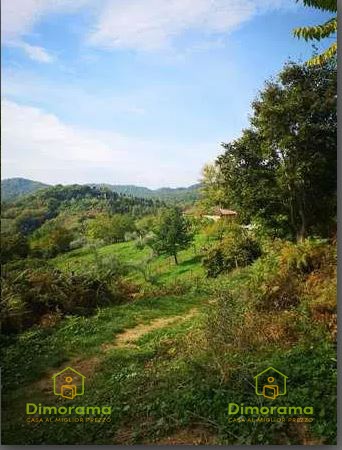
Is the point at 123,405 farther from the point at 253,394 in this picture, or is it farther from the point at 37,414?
the point at 253,394

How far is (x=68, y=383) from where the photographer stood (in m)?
6.60

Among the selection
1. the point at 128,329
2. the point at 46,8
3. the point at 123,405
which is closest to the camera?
the point at 123,405

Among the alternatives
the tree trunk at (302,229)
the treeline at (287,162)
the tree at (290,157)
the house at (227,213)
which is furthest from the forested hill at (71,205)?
the tree trunk at (302,229)

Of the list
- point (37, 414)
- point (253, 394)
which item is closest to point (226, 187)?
point (253, 394)

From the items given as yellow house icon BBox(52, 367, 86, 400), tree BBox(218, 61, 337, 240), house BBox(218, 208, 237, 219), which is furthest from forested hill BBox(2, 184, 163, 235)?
yellow house icon BBox(52, 367, 86, 400)

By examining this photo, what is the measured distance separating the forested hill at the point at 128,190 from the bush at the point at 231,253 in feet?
2.61

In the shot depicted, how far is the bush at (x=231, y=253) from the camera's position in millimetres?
7688

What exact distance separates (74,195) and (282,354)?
141 inches

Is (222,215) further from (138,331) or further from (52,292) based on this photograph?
(52,292)

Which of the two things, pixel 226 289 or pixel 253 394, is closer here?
pixel 253 394

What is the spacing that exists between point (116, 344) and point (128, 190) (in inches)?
85.1

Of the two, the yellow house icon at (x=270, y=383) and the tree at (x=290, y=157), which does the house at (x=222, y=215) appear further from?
the yellow house icon at (x=270, y=383)

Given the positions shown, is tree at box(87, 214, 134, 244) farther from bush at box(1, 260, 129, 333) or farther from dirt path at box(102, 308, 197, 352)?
dirt path at box(102, 308, 197, 352)

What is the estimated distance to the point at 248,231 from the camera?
25.2ft
